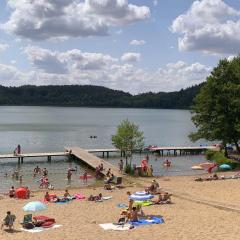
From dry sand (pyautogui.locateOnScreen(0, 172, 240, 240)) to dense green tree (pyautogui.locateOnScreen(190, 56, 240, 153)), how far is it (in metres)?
16.5

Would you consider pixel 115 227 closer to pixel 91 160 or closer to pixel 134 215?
pixel 134 215

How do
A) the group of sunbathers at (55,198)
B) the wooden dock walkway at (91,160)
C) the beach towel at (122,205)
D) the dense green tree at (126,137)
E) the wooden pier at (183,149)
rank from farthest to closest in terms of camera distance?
the wooden pier at (183,149)
the wooden dock walkway at (91,160)
the dense green tree at (126,137)
the group of sunbathers at (55,198)
the beach towel at (122,205)

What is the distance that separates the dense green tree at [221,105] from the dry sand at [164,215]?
16.5m

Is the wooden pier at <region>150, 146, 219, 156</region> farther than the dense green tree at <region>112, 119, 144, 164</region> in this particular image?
Yes

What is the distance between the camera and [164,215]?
1069 inches

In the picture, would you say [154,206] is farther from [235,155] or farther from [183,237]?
[235,155]

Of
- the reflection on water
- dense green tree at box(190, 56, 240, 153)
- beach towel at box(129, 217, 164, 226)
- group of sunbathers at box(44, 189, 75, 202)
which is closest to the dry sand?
beach towel at box(129, 217, 164, 226)

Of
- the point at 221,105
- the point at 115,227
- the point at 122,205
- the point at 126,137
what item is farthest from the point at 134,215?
the point at 221,105

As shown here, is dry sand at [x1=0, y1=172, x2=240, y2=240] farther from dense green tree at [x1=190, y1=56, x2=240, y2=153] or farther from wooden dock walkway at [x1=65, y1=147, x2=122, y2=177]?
dense green tree at [x1=190, y1=56, x2=240, y2=153]

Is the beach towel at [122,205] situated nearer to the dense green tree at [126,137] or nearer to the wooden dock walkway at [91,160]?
the wooden dock walkway at [91,160]

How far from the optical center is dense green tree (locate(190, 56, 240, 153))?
2133 inches

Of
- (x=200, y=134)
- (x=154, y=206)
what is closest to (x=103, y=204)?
(x=154, y=206)

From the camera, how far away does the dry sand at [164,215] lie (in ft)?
74.1

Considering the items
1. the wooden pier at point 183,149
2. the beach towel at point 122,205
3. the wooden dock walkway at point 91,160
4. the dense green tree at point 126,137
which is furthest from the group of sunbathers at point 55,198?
the wooden pier at point 183,149
